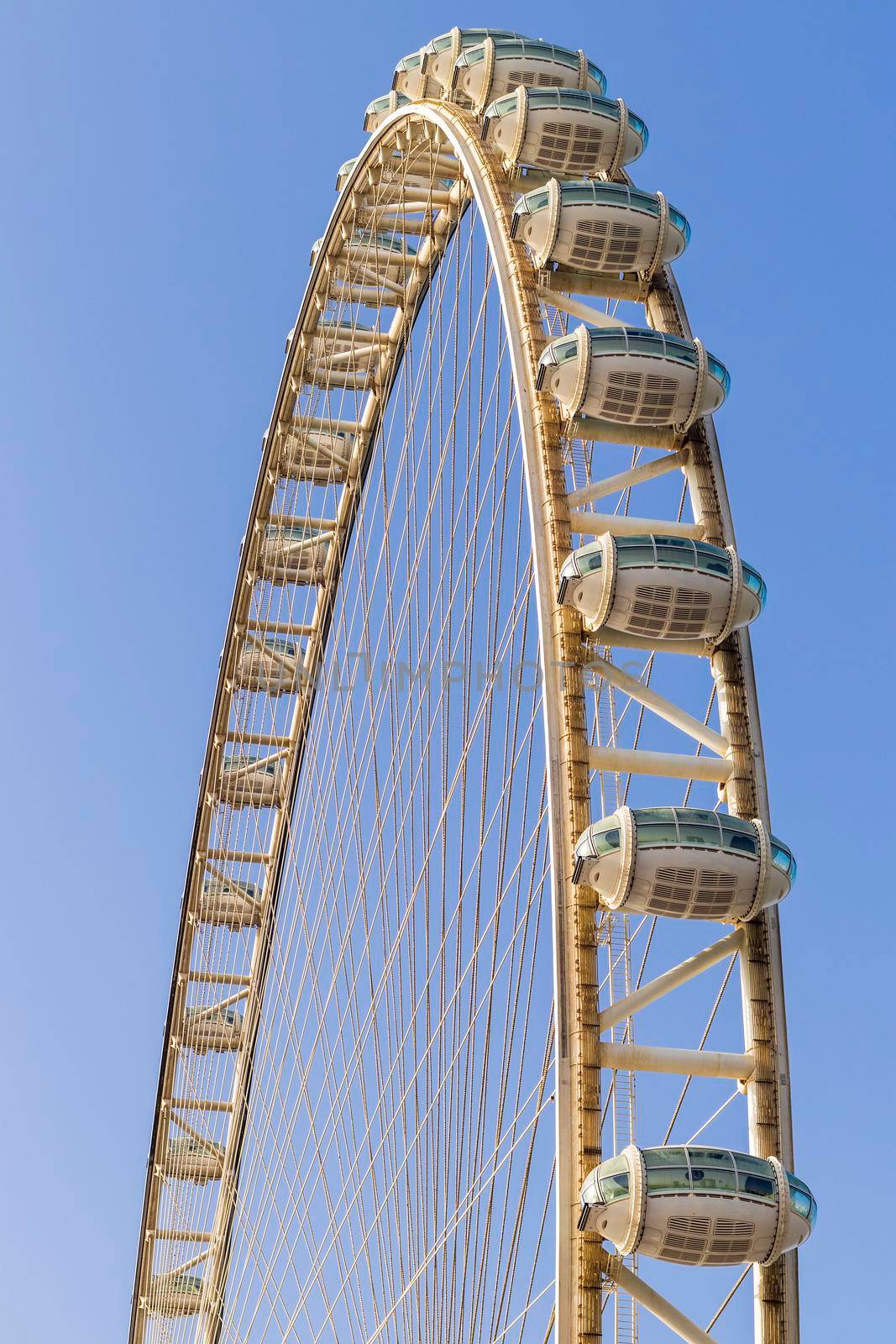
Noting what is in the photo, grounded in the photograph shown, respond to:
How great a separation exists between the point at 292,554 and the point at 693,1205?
988 inches

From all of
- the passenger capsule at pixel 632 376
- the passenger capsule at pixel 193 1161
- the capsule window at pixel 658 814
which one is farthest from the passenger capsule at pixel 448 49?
the passenger capsule at pixel 193 1161

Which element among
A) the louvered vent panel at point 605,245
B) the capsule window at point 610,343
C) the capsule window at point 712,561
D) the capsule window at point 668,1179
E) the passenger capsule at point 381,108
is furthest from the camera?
the passenger capsule at point 381,108

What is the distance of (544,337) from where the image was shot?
28297mm

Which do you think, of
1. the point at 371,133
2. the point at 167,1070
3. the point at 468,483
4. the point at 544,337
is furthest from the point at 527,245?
the point at 167,1070

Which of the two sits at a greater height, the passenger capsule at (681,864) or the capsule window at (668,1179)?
the passenger capsule at (681,864)

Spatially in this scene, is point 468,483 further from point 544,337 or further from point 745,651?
point 745,651

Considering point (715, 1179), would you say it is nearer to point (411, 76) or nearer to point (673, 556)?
point (673, 556)

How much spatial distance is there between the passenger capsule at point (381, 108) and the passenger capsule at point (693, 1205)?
771 inches

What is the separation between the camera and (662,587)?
86.3ft

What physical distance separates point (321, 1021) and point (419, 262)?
1383 centimetres

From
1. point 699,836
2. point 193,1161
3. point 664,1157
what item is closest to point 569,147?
point 699,836

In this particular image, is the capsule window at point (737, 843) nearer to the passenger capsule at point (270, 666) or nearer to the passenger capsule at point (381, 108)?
the passenger capsule at point (381, 108)

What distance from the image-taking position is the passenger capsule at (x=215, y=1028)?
50.9m

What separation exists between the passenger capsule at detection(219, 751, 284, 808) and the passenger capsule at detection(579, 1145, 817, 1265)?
2656cm
